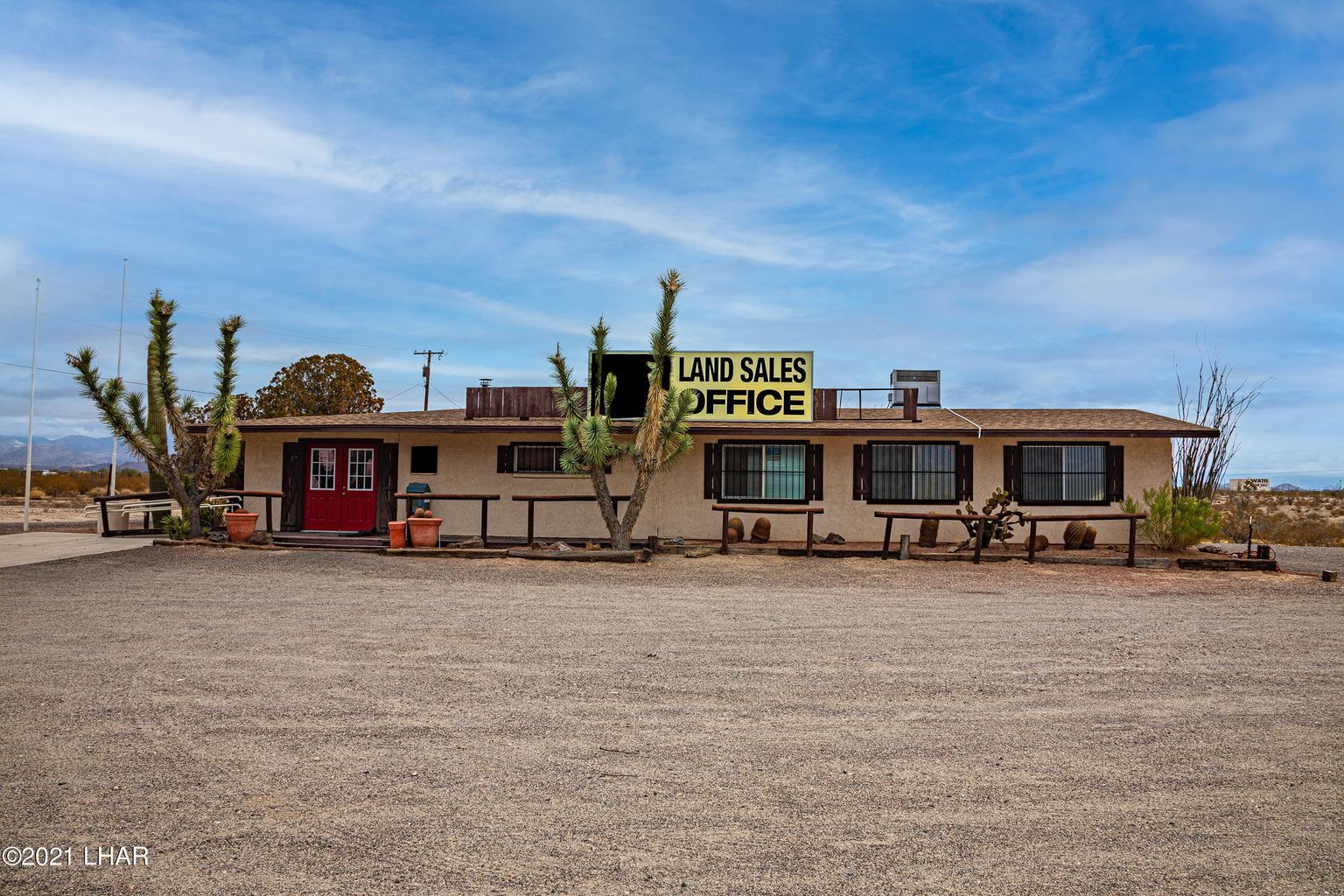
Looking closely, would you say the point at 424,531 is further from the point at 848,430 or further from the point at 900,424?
the point at 900,424

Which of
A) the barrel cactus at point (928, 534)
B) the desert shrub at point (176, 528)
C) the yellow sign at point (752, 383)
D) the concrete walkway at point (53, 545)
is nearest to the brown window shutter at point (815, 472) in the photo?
the yellow sign at point (752, 383)

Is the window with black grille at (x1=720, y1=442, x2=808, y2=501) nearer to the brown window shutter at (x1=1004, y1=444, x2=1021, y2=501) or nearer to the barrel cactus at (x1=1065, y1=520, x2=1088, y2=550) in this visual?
the brown window shutter at (x1=1004, y1=444, x2=1021, y2=501)

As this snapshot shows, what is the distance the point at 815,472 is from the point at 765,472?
101cm

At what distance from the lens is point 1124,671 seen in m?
7.44

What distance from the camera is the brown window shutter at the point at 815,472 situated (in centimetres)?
1831

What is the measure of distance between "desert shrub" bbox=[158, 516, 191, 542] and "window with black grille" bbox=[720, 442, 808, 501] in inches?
421

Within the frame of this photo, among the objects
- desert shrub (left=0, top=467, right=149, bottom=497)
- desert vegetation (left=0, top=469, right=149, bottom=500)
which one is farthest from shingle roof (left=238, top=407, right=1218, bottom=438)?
desert shrub (left=0, top=467, right=149, bottom=497)

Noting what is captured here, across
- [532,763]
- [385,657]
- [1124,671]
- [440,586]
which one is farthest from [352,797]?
[440,586]

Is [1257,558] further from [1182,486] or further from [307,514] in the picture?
[307,514]

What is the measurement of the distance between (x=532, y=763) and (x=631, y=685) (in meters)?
1.82

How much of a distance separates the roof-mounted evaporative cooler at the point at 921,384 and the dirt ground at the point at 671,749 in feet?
39.2

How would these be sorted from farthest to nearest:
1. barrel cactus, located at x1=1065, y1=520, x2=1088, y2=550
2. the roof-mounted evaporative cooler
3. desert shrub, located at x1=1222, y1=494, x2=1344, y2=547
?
desert shrub, located at x1=1222, y1=494, x2=1344, y2=547 → the roof-mounted evaporative cooler → barrel cactus, located at x1=1065, y1=520, x2=1088, y2=550

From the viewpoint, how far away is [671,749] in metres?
5.29

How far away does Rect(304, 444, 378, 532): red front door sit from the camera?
19.3 metres
